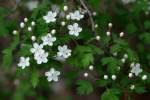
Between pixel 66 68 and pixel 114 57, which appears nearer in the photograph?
pixel 114 57

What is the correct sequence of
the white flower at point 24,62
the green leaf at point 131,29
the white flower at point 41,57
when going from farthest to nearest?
the green leaf at point 131,29 < the white flower at point 24,62 < the white flower at point 41,57

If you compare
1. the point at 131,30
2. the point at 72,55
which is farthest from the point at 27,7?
the point at 72,55

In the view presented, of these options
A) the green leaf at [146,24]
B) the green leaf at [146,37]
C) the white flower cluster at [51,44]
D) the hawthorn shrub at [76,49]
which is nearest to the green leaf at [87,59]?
the hawthorn shrub at [76,49]

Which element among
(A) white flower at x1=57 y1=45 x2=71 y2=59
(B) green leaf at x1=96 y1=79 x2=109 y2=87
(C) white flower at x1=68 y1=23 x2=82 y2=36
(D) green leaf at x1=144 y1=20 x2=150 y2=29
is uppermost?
(D) green leaf at x1=144 y1=20 x2=150 y2=29

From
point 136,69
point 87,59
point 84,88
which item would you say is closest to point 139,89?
point 136,69

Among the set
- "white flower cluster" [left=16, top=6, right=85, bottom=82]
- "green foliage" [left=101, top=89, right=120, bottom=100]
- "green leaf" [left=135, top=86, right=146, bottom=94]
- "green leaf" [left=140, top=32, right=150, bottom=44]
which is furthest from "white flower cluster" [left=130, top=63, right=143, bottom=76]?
"green leaf" [left=140, top=32, right=150, bottom=44]

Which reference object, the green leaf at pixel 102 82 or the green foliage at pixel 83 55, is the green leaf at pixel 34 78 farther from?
the green leaf at pixel 102 82

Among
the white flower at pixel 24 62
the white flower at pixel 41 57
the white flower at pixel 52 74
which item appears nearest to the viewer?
the white flower at pixel 41 57

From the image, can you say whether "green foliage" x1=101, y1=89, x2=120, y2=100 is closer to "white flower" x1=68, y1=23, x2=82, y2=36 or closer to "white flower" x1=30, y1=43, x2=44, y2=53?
"white flower" x1=68, y1=23, x2=82, y2=36

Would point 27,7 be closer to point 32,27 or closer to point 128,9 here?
point 128,9
